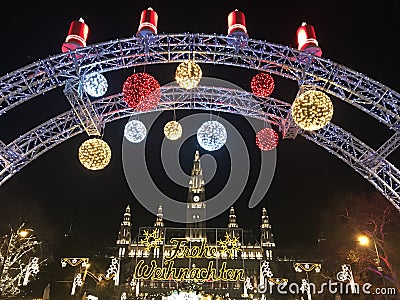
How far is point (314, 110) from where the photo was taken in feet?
25.1

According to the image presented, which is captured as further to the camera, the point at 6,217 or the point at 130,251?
the point at 130,251

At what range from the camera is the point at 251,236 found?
72.9 m

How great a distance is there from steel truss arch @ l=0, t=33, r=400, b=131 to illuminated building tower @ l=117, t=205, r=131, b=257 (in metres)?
59.8

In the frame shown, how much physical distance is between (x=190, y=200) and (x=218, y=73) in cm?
6770

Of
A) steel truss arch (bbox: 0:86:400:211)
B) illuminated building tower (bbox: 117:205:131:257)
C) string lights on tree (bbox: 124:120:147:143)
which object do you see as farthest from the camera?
illuminated building tower (bbox: 117:205:131:257)

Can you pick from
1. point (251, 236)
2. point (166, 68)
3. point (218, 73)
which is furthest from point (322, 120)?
point (251, 236)

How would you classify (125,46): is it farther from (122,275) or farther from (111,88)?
(122,275)

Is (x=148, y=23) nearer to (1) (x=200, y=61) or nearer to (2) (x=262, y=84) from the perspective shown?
(1) (x=200, y=61)

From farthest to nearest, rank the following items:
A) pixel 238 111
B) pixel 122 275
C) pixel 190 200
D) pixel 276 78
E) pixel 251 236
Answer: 1. pixel 190 200
2. pixel 251 236
3. pixel 122 275
4. pixel 276 78
5. pixel 238 111

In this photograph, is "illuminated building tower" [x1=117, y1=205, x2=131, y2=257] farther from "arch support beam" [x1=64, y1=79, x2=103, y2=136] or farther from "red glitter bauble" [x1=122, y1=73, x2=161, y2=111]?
"red glitter bauble" [x1=122, y1=73, x2=161, y2=111]

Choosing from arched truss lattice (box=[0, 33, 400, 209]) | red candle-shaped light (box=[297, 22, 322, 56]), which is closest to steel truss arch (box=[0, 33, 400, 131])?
arched truss lattice (box=[0, 33, 400, 209])

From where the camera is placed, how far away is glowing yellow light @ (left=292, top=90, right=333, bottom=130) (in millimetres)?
7664

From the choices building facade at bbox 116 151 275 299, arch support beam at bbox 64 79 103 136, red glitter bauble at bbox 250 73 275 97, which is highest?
building facade at bbox 116 151 275 299

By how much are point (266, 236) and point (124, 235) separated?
2971 centimetres
